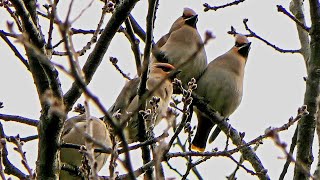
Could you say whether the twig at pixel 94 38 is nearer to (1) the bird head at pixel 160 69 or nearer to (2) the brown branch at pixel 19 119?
(2) the brown branch at pixel 19 119

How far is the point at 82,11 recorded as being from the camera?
3604 millimetres

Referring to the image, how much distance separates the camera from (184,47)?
7.64 m

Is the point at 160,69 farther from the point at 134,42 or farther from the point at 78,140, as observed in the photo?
the point at 134,42

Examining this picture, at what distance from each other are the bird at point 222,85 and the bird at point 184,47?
0.47 feet

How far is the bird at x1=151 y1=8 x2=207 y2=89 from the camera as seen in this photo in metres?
7.37

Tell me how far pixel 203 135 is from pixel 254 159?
235cm

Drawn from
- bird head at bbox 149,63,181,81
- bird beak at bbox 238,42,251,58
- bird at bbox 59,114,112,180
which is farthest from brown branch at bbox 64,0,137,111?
bird beak at bbox 238,42,251,58

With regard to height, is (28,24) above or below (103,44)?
below

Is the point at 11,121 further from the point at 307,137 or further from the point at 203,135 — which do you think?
the point at 203,135

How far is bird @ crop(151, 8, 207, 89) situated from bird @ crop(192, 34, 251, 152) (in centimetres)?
14

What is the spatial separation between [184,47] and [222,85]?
548 mm

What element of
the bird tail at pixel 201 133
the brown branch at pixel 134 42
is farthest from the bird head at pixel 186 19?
the brown branch at pixel 134 42

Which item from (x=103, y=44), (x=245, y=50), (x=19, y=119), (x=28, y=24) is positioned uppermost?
(x=245, y=50)

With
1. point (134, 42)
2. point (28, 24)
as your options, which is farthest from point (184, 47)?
point (28, 24)
